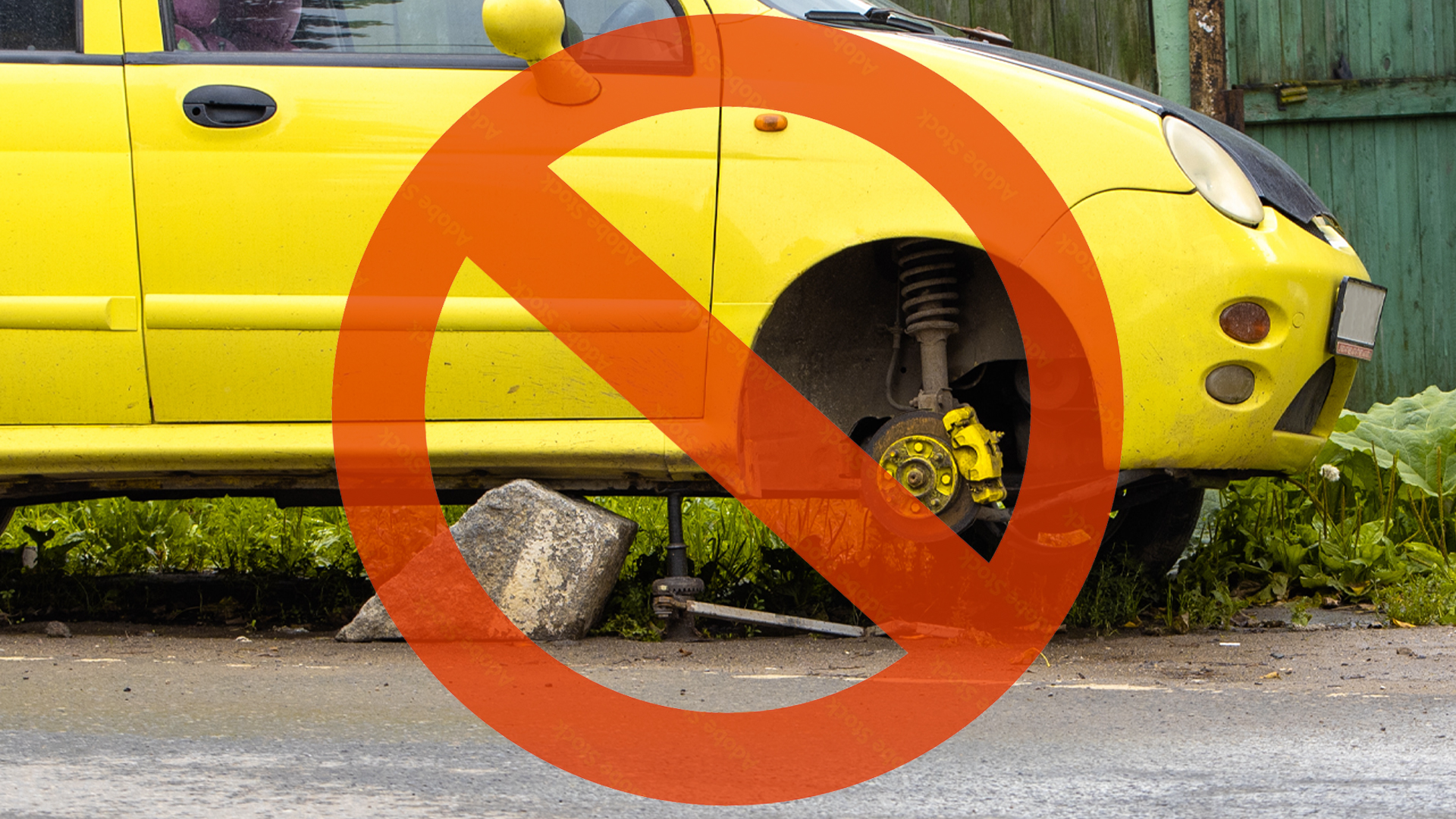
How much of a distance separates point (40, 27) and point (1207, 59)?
446 cm

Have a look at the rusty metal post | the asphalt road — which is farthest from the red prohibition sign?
the rusty metal post

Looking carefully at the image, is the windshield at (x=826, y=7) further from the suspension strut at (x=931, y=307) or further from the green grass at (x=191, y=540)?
the green grass at (x=191, y=540)

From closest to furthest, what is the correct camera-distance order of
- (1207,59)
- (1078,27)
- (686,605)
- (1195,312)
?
(1195,312)
(686,605)
(1207,59)
(1078,27)

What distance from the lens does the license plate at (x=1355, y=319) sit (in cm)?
274

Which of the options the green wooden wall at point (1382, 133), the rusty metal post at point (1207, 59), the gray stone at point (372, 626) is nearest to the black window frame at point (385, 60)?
the gray stone at point (372, 626)

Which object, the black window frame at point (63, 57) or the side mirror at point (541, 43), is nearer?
the side mirror at point (541, 43)

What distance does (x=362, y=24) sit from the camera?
303cm

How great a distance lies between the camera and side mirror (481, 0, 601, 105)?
8.75 ft

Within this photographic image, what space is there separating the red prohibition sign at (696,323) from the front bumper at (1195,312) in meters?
0.05

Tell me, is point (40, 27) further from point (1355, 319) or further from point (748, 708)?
point (1355, 319)

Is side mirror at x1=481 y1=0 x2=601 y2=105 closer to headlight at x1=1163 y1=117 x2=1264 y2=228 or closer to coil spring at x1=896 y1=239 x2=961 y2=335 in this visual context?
coil spring at x1=896 y1=239 x2=961 y2=335

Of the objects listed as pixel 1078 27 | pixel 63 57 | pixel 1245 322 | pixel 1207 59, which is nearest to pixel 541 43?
pixel 63 57

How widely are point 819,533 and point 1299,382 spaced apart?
125 cm

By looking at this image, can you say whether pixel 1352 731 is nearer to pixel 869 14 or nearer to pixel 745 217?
pixel 745 217
